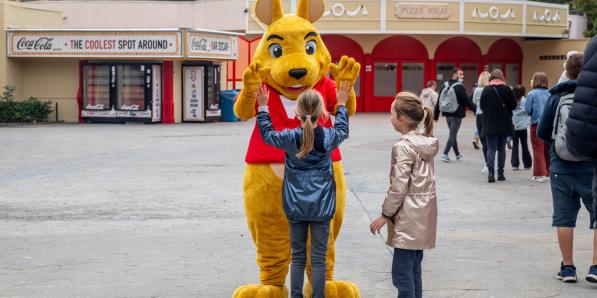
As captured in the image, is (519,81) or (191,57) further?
(519,81)

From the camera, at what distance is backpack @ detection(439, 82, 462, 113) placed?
51.0 ft

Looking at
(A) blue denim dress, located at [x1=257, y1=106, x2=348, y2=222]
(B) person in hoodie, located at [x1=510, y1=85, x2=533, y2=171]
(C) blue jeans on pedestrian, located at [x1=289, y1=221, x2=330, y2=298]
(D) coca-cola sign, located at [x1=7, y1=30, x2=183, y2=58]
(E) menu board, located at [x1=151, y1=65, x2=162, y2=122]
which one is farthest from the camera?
(E) menu board, located at [x1=151, y1=65, x2=162, y2=122]

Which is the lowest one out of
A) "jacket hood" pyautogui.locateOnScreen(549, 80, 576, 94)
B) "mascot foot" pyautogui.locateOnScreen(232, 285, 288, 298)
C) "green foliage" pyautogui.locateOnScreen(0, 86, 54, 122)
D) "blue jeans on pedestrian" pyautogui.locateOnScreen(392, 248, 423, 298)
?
"mascot foot" pyautogui.locateOnScreen(232, 285, 288, 298)

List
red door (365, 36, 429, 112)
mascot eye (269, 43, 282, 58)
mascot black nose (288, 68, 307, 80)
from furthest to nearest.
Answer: red door (365, 36, 429, 112)
mascot eye (269, 43, 282, 58)
mascot black nose (288, 68, 307, 80)

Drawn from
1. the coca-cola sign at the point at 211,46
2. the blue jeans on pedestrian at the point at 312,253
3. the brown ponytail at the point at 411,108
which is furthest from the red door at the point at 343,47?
the brown ponytail at the point at 411,108

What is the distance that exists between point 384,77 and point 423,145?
3192 centimetres

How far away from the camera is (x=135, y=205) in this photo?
10695 mm

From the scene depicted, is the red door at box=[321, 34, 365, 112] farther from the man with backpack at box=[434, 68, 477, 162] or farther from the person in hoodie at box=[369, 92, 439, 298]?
the person in hoodie at box=[369, 92, 439, 298]

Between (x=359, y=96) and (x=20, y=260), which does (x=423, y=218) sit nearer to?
(x=20, y=260)

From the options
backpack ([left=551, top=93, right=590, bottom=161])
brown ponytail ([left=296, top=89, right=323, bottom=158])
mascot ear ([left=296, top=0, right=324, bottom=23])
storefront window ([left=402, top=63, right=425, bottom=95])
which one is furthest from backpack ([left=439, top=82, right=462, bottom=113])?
storefront window ([left=402, top=63, right=425, bottom=95])

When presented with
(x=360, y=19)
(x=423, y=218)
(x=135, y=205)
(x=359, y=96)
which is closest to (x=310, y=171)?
(x=423, y=218)

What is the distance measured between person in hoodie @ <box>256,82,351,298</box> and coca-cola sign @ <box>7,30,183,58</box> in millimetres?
22778

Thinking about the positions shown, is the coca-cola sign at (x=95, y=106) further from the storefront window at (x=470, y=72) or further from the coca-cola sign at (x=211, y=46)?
the storefront window at (x=470, y=72)

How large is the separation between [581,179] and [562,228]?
0.40m
